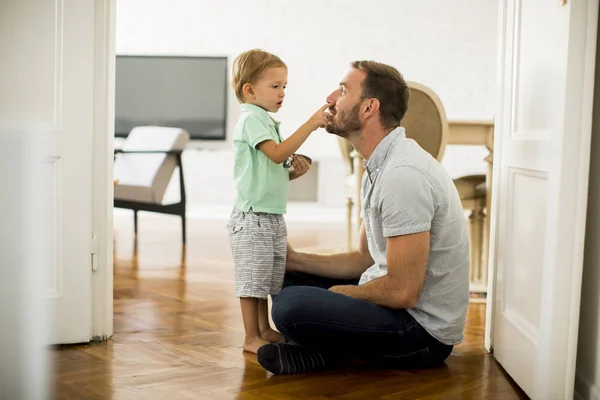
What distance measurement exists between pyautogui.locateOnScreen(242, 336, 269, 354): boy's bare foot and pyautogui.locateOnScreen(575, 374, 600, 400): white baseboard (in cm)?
91

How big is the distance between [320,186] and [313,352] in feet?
17.1

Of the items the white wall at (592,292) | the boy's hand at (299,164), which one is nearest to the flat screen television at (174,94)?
the boy's hand at (299,164)

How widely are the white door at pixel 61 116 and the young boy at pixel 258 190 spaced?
1.53ft

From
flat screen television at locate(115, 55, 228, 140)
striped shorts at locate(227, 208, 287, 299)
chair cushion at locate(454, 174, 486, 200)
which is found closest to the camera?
striped shorts at locate(227, 208, 287, 299)

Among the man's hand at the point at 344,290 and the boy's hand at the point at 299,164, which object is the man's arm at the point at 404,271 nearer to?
the man's hand at the point at 344,290

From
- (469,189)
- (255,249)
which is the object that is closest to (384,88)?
(255,249)

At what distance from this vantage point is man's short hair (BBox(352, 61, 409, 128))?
2.22 meters

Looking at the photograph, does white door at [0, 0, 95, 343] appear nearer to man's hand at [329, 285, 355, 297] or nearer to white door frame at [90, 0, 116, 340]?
white door frame at [90, 0, 116, 340]

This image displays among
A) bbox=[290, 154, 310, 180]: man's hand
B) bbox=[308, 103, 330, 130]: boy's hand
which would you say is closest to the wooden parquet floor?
bbox=[290, 154, 310, 180]: man's hand

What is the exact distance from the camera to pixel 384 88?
7.30 ft

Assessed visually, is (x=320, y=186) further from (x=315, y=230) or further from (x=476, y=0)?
(x=476, y=0)

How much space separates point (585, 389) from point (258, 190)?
1.08 m

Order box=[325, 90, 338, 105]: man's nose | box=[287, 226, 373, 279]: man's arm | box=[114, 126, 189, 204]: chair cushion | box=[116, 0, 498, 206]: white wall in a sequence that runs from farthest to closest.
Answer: box=[116, 0, 498, 206]: white wall
box=[114, 126, 189, 204]: chair cushion
box=[287, 226, 373, 279]: man's arm
box=[325, 90, 338, 105]: man's nose

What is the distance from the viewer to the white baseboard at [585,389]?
1.84 metres
